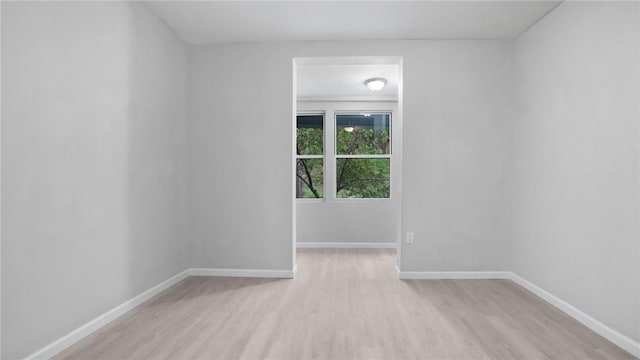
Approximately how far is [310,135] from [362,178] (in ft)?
3.79

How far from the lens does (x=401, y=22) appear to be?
344 cm

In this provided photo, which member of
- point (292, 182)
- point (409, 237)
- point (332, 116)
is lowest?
point (409, 237)

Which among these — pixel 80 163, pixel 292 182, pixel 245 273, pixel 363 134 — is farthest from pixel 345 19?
pixel 363 134

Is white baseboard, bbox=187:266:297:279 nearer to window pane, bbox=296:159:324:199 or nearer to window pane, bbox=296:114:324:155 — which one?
window pane, bbox=296:159:324:199

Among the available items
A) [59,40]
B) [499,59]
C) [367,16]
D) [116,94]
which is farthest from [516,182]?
[59,40]

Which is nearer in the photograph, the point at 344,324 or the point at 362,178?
the point at 344,324

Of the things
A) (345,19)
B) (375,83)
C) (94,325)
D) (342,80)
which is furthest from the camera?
(342,80)

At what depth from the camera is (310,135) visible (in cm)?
618

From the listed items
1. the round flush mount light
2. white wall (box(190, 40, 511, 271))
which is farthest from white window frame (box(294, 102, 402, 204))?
white wall (box(190, 40, 511, 271))

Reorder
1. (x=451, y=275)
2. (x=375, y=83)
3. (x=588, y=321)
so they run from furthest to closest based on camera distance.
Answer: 1. (x=375, y=83)
2. (x=451, y=275)
3. (x=588, y=321)

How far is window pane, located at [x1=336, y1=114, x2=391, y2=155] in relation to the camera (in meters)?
6.14

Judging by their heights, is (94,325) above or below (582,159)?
below

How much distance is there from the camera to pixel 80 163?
2.38m

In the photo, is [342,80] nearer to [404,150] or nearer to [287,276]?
[404,150]
